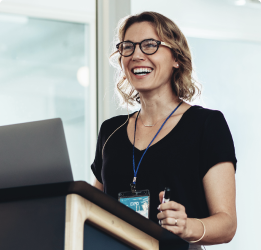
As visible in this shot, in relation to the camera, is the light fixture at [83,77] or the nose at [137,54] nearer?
the nose at [137,54]

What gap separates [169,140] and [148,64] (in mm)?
327

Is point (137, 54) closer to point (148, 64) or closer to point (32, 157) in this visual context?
point (148, 64)

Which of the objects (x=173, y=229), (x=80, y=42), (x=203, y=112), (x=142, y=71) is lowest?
(x=173, y=229)

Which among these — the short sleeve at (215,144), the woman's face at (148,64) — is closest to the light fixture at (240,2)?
the woman's face at (148,64)

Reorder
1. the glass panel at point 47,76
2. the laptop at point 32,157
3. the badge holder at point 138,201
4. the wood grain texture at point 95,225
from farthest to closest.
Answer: the glass panel at point 47,76, the badge holder at point 138,201, the laptop at point 32,157, the wood grain texture at point 95,225

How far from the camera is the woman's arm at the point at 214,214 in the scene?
0.88 metres

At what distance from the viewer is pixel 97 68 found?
2.62 meters

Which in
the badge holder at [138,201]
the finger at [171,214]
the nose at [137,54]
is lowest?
the finger at [171,214]

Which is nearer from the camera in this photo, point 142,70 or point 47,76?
point 142,70

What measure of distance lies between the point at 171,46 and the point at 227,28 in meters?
1.40

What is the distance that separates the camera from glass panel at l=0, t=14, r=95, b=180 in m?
2.44

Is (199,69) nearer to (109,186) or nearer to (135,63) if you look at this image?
(135,63)

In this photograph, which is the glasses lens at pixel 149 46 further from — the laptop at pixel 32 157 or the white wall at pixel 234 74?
the white wall at pixel 234 74

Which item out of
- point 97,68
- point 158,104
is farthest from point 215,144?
point 97,68
